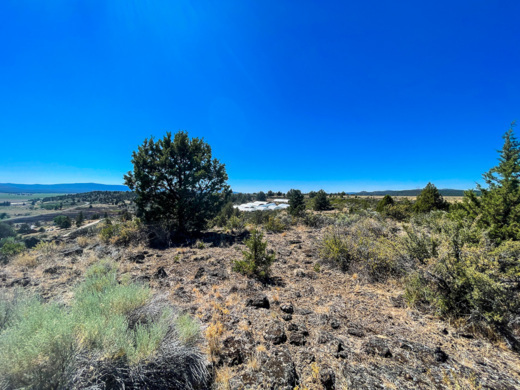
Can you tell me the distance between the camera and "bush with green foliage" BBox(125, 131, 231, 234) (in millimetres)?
9750

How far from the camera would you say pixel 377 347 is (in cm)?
265

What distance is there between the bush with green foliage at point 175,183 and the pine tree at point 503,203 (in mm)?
10744

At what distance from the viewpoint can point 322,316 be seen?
11.5ft

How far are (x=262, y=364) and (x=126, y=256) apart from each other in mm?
6543

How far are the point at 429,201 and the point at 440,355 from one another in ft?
53.3

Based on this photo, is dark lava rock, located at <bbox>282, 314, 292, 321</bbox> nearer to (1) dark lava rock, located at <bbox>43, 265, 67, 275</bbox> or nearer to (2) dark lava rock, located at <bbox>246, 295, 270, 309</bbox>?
(2) dark lava rock, located at <bbox>246, 295, 270, 309</bbox>

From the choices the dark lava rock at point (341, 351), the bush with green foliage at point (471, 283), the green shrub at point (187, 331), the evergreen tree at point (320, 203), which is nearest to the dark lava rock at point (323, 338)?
the dark lava rock at point (341, 351)

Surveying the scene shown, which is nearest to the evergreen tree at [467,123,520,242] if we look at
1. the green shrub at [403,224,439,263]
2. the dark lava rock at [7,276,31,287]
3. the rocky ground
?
the green shrub at [403,224,439,263]

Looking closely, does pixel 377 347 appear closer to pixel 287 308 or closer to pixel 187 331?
pixel 287 308

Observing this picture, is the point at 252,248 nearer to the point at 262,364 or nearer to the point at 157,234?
the point at 262,364

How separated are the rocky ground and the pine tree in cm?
425

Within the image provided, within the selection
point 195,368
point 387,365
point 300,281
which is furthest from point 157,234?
point 387,365

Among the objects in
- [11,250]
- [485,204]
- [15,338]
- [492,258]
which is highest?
[485,204]

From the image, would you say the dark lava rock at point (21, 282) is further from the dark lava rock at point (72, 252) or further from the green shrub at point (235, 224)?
the green shrub at point (235, 224)
